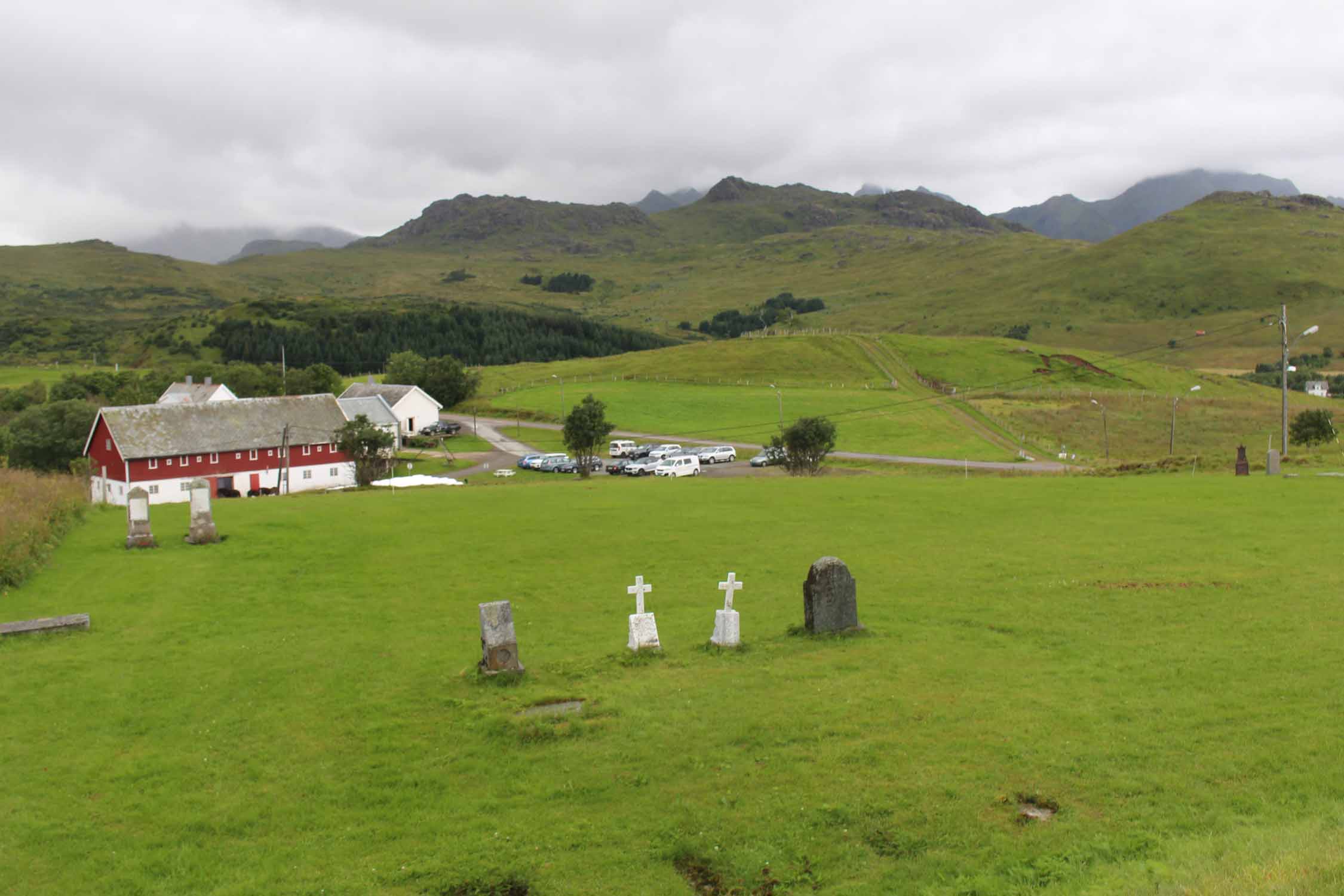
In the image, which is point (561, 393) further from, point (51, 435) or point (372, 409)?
point (51, 435)

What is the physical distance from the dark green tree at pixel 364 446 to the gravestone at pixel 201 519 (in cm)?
4097

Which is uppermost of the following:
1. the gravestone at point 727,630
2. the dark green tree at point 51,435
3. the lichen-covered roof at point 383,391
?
the lichen-covered roof at point 383,391

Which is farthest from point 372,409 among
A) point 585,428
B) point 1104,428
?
point 1104,428

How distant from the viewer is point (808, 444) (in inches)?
2623

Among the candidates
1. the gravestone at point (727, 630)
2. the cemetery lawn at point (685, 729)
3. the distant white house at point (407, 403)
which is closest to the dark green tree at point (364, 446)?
the distant white house at point (407, 403)

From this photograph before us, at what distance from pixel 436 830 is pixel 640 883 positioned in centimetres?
279

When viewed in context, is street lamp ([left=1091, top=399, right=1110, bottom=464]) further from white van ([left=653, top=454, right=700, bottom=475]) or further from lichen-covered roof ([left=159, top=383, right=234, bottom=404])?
lichen-covered roof ([left=159, top=383, right=234, bottom=404])

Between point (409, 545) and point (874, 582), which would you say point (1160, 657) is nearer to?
point (874, 582)

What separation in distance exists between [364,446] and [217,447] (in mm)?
10853

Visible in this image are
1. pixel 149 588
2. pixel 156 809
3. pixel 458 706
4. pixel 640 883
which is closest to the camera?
pixel 640 883

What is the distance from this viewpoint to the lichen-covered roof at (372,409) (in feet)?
312

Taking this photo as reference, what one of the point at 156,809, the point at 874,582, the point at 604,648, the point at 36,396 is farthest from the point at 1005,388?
the point at 36,396

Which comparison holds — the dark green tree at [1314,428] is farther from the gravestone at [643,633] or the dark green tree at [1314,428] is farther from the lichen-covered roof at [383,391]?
the lichen-covered roof at [383,391]

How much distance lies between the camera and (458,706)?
14.5 meters
